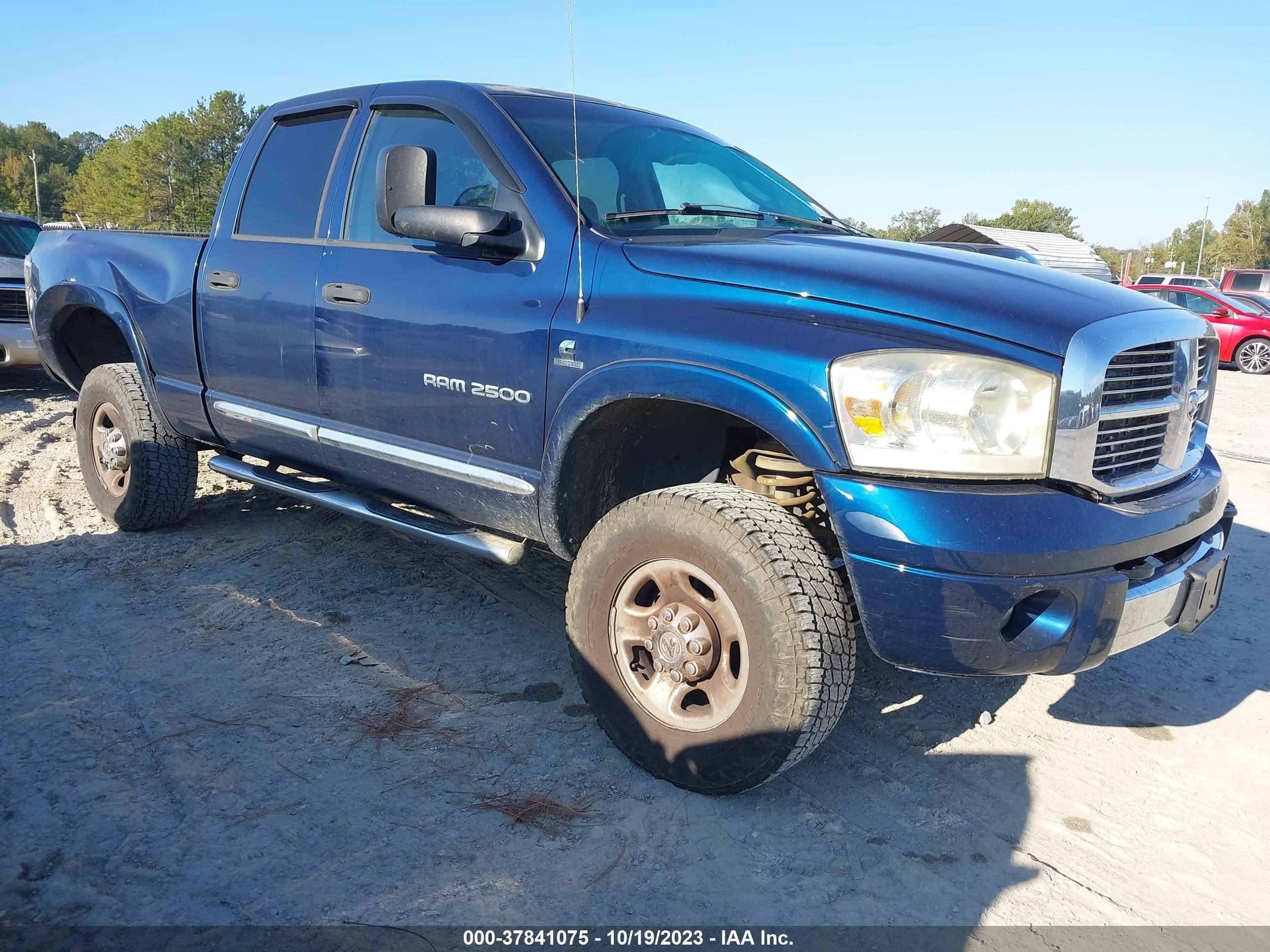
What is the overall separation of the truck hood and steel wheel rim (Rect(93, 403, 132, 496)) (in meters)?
3.24

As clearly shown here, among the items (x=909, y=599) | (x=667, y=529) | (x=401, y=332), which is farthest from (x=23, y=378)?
(x=909, y=599)

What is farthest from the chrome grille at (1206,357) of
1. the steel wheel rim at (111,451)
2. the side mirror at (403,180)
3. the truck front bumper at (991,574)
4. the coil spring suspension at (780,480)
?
the steel wheel rim at (111,451)

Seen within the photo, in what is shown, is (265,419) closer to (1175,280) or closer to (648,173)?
(648,173)

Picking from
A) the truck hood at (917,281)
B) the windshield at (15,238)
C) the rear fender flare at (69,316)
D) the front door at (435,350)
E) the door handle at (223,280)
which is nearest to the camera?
the truck hood at (917,281)

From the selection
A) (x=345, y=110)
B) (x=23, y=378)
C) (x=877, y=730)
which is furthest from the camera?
(x=23, y=378)

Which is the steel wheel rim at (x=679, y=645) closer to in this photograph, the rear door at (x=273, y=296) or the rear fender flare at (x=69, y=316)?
→ the rear door at (x=273, y=296)

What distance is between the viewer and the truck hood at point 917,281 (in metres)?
2.37

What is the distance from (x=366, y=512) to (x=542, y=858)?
166 cm

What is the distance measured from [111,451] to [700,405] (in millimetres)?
3658

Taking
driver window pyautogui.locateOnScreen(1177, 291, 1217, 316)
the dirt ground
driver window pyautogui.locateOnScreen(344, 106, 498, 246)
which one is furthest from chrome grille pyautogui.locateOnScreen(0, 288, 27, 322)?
driver window pyautogui.locateOnScreen(1177, 291, 1217, 316)

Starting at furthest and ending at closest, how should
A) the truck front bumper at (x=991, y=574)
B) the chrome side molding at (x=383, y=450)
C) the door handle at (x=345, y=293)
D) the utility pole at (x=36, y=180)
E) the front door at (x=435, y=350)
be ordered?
1. the utility pole at (x=36, y=180)
2. the door handle at (x=345, y=293)
3. the chrome side molding at (x=383, y=450)
4. the front door at (x=435, y=350)
5. the truck front bumper at (x=991, y=574)

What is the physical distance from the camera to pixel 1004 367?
2291 millimetres

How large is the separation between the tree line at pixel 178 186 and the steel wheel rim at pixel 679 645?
6.35 meters

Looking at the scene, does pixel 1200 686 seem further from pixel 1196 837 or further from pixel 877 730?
pixel 877 730
